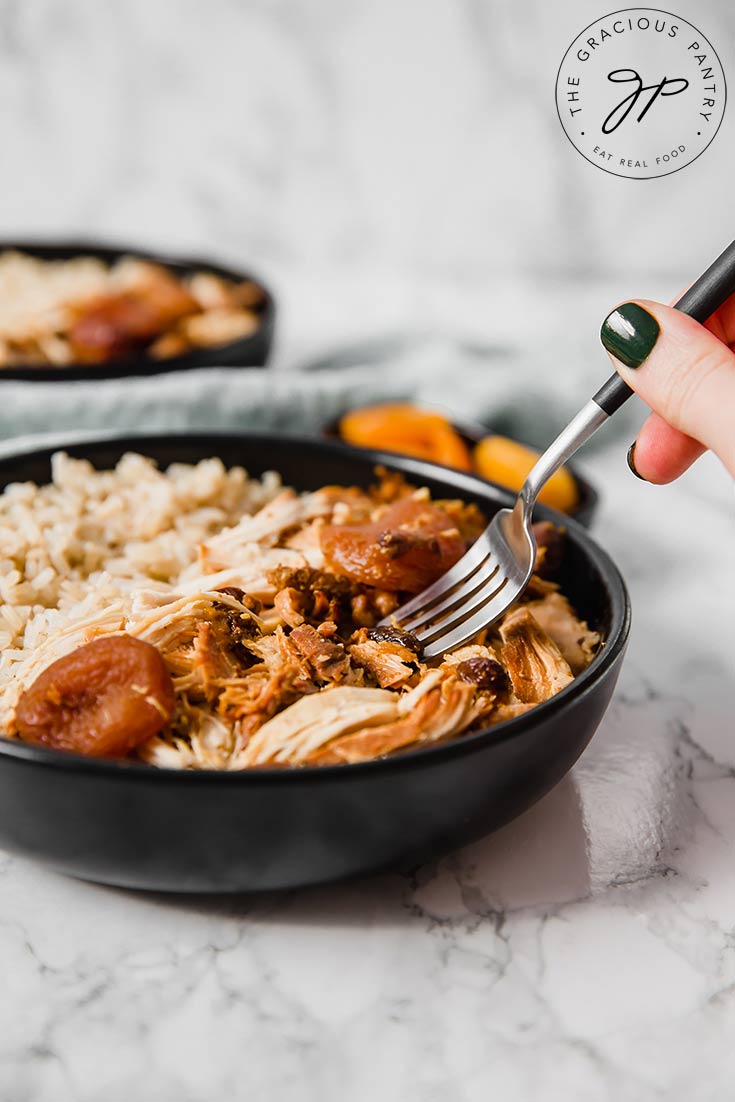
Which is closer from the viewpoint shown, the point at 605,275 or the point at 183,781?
the point at 183,781

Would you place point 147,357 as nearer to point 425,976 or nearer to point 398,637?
point 398,637

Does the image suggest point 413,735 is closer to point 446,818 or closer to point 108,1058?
point 446,818

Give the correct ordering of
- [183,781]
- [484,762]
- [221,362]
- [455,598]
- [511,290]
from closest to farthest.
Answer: [183,781] → [484,762] → [455,598] → [221,362] → [511,290]

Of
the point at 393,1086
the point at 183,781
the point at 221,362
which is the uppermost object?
the point at 183,781

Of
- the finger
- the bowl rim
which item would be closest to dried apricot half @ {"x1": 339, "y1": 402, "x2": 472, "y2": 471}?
the bowl rim

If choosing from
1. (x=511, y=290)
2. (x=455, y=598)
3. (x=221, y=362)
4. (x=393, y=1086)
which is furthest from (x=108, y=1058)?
(x=511, y=290)
